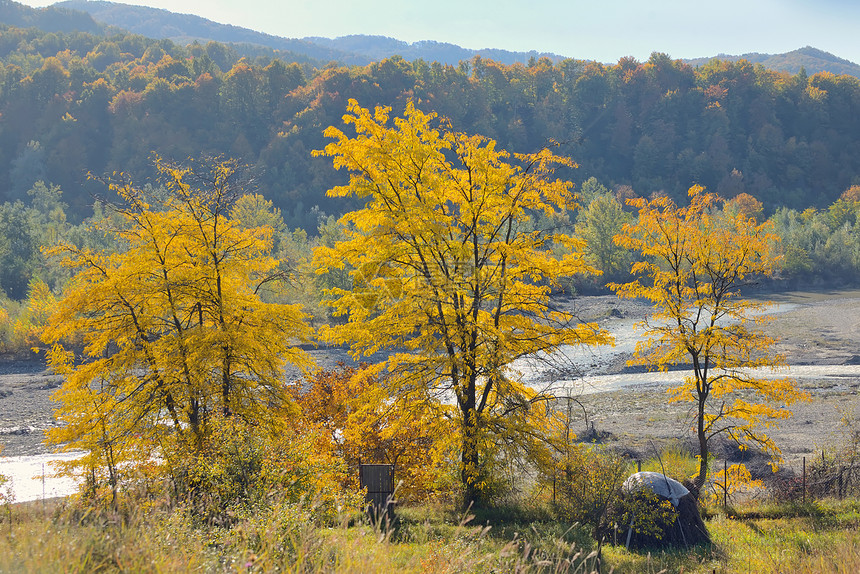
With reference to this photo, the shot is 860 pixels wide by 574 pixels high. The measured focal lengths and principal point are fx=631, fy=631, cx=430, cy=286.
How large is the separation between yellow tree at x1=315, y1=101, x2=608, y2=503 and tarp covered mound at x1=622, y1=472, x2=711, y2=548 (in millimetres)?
3035

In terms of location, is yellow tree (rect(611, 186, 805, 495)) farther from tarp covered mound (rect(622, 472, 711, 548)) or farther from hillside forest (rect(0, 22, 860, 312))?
hillside forest (rect(0, 22, 860, 312))

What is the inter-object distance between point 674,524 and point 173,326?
13329mm

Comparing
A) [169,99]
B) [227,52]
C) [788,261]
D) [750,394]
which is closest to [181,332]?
[750,394]

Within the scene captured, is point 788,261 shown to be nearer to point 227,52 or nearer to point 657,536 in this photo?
point 657,536

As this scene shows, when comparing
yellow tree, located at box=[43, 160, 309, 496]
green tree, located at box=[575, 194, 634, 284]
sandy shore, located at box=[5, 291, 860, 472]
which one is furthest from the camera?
green tree, located at box=[575, 194, 634, 284]

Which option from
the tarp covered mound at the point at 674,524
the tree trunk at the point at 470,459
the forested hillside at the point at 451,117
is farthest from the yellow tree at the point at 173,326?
the forested hillside at the point at 451,117

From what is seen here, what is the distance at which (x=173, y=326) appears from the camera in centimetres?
1714

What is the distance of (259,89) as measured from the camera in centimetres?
11694

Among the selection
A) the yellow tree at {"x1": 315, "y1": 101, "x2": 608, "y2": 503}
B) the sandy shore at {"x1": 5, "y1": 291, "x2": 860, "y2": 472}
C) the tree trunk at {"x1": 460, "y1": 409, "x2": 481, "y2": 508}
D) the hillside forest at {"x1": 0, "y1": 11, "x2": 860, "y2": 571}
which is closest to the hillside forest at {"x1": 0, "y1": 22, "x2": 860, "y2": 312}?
the sandy shore at {"x1": 5, "y1": 291, "x2": 860, "y2": 472}

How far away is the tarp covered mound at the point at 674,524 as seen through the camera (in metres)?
13.3

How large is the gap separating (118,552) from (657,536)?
36.0 ft

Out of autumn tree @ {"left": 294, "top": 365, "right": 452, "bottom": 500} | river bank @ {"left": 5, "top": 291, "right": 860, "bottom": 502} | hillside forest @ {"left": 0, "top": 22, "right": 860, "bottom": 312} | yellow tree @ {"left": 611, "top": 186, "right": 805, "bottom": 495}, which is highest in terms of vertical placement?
hillside forest @ {"left": 0, "top": 22, "right": 860, "bottom": 312}

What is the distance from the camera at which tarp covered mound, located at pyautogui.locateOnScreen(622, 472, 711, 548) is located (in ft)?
43.7

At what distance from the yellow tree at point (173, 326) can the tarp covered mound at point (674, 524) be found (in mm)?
9127
